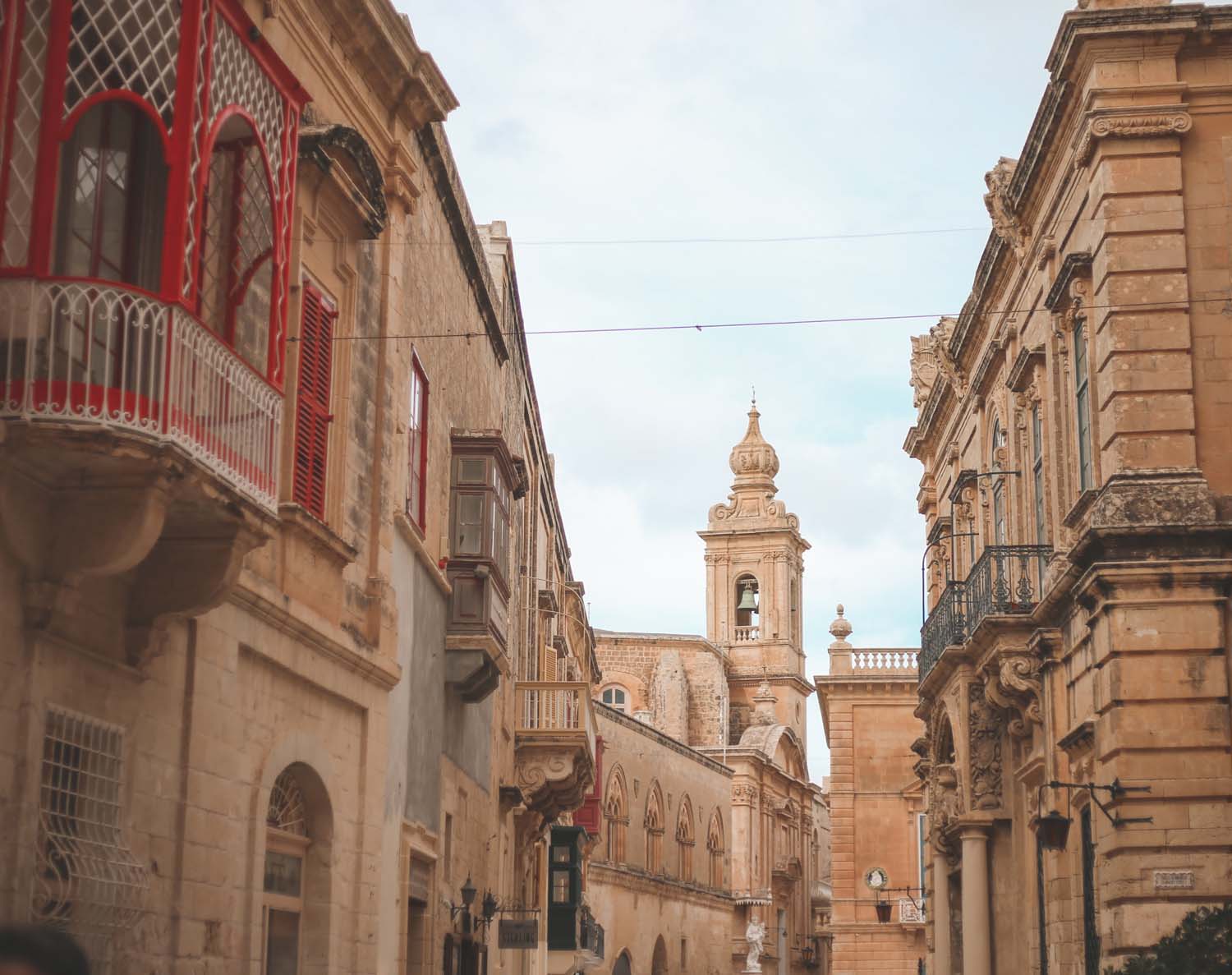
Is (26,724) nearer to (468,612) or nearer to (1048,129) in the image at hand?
(468,612)

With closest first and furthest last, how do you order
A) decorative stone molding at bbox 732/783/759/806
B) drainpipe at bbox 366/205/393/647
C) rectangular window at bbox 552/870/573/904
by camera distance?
drainpipe at bbox 366/205/393/647 → rectangular window at bbox 552/870/573/904 → decorative stone molding at bbox 732/783/759/806

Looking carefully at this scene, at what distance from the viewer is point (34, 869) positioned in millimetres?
7895

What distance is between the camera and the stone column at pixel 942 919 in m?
25.4

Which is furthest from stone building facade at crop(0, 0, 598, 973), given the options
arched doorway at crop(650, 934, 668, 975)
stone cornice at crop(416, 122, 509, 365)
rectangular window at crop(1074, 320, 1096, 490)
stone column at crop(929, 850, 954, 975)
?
arched doorway at crop(650, 934, 668, 975)

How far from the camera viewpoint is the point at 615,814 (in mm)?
51188

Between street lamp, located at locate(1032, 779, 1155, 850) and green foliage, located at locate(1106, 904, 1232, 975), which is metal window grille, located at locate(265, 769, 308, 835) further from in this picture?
street lamp, located at locate(1032, 779, 1155, 850)

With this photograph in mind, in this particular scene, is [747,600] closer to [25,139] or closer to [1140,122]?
[1140,122]

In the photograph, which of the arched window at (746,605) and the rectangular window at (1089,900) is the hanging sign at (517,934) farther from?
the arched window at (746,605)

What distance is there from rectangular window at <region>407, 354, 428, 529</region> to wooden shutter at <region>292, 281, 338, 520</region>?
2764 millimetres

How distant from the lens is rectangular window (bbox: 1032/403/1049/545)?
19.9m

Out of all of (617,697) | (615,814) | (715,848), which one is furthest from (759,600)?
(615,814)

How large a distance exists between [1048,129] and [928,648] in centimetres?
868

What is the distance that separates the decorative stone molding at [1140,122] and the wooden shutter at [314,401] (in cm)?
748

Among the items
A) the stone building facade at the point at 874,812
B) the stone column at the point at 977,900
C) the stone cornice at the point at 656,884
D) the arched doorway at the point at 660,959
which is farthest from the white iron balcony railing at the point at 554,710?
the arched doorway at the point at 660,959
